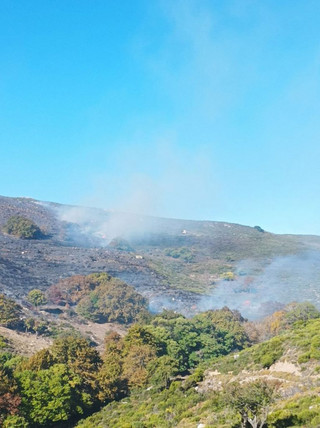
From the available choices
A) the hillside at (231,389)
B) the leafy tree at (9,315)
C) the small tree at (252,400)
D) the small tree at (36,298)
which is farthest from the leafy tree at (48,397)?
the small tree at (36,298)

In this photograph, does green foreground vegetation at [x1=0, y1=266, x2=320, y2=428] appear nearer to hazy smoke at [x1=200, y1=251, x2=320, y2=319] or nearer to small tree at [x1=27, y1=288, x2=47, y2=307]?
small tree at [x1=27, y1=288, x2=47, y2=307]

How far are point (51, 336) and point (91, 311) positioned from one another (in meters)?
15.5

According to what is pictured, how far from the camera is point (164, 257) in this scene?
13712cm

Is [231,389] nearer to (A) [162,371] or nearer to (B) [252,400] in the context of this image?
(B) [252,400]

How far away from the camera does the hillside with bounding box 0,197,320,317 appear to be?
92.2m

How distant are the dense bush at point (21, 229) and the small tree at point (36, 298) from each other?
1838 inches

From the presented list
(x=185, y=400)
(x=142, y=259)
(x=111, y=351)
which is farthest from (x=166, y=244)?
(x=185, y=400)

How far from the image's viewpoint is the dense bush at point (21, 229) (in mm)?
119062

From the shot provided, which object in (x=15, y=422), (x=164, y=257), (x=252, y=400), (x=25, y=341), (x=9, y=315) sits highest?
(x=164, y=257)

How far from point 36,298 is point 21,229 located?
5044 cm

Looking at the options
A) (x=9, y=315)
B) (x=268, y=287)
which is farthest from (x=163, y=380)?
(x=268, y=287)

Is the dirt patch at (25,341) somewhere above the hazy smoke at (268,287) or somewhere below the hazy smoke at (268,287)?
below

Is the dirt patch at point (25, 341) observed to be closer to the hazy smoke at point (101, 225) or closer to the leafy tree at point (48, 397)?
the leafy tree at point (48, 397)

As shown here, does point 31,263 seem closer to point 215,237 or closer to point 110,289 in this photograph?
point 110,289
